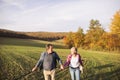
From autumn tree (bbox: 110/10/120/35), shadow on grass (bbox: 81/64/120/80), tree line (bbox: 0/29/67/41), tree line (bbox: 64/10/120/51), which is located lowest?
shadow on grass (bbox: 81/64/120/80)

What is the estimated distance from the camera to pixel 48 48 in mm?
7723

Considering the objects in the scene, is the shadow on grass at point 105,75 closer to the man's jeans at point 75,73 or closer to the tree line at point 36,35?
the man's jeans at point 75,73

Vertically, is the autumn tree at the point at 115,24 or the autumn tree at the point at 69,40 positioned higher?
the autumn tree at the point at 115,24

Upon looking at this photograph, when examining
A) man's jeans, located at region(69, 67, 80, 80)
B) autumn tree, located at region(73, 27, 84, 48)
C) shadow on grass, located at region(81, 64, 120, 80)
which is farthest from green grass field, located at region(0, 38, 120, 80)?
man's jeans, located at region(69, 67, 80, 80)

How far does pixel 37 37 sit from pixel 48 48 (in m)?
12.1

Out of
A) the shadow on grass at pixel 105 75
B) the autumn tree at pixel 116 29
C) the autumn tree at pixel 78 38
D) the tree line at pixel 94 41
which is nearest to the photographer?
the shadow on grass at pixel 105 75

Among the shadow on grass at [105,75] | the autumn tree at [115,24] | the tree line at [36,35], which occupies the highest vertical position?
the autumn tree at [115,24]

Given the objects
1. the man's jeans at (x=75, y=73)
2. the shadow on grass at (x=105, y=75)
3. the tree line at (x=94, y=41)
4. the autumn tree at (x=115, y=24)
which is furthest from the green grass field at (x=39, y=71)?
the man's jeans at (x=75, y=73)

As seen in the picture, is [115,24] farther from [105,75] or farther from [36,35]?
[105,75]

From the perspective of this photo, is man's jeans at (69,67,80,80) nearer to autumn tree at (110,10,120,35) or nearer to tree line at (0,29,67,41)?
tree line at (0,29,67,41)

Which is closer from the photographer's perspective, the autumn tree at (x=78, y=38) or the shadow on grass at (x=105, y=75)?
the shadow on grass at (x=105, y=75)

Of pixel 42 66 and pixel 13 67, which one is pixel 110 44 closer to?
pixel 13 67

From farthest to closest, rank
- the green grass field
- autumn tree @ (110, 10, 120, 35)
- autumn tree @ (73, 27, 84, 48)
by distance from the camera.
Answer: autumn tree @ (110, 10, 120, 35), autumn tree @ (73, 27, 84, 48), the green grass field

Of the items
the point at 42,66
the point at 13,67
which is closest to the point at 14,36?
the point at 13,67
